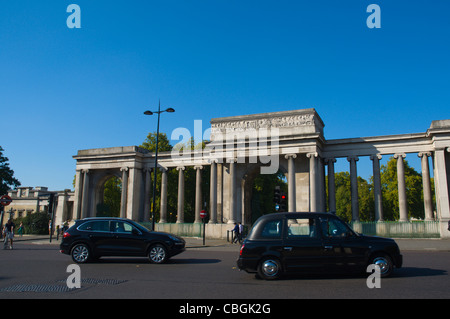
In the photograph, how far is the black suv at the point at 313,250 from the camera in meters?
9.50

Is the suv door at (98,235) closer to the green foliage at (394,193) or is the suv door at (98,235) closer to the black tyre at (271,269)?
the black tyre at (271,269)

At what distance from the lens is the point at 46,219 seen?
45906 mm

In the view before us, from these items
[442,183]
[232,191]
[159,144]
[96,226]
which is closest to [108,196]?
[159,144]

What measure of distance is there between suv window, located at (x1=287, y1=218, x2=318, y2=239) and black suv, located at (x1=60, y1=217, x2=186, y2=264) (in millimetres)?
5523

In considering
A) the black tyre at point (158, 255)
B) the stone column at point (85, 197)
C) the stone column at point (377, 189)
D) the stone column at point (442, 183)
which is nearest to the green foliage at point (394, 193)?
the stone column at point (377, 189)

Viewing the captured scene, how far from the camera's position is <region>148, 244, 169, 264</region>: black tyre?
13.6 metres

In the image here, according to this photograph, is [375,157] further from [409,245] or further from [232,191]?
[232,191]

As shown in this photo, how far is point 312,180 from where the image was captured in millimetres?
32062

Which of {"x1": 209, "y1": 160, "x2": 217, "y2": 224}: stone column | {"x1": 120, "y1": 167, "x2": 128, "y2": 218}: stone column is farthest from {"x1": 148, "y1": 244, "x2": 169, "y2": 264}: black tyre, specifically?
{"x1": 120, "y1": 167, "x2": 128, "y2": 218}: stone column

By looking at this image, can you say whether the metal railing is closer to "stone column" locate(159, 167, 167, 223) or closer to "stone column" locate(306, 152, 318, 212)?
"stone column" locate(306, 152, 318, 212)

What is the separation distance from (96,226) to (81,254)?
44.3 inches
